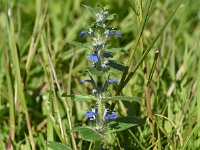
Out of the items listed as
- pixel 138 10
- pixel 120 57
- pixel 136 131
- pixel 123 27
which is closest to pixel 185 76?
pixel 120 57

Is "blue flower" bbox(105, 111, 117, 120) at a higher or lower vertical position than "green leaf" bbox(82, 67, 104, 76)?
lower

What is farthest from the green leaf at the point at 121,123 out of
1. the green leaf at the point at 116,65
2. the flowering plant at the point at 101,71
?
the green leaf at the point at 116,65

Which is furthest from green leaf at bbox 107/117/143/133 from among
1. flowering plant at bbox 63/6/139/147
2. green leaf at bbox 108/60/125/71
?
green leaf at bbox 108/60/125/71

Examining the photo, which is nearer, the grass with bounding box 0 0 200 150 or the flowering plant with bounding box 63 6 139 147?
the flowering plant with bounding box 63 6 139 147

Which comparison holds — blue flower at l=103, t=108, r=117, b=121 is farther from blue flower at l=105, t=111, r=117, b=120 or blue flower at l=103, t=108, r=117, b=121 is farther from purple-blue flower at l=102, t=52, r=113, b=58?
purple-blue flower at l=102, t=52, r=113, b=58

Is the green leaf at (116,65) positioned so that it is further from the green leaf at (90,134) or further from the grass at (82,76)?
the green leaf at (90,134)

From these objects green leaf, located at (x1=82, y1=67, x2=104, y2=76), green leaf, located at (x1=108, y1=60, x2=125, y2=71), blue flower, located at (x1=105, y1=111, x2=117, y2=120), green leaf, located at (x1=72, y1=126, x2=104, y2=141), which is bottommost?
green leaf, located at (x1=72, y1=126, x2=104, y2=141)

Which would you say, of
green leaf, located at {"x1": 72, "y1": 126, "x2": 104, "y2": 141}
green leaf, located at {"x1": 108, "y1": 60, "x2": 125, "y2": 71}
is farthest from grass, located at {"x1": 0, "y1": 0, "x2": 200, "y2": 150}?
green leaf, located at {"x1": 72, "y1": 126, "x2": 104, "y2": 141}

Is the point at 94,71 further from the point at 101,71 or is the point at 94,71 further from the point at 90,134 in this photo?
the point at 90,134

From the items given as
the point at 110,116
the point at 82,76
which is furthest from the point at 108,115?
the point at 82,76
